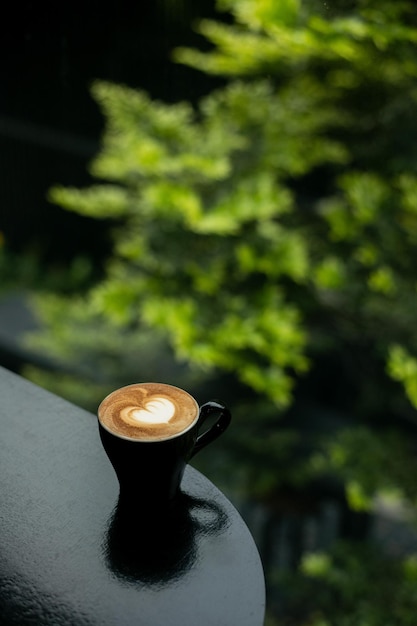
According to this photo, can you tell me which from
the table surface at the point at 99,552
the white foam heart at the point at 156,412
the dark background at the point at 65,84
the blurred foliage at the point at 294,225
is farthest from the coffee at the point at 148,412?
the dark background at the point at 65,84

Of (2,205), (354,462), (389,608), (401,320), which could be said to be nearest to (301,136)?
(401,320)

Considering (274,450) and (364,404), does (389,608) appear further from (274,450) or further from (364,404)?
(364,404)

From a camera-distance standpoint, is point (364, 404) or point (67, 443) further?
point (364, 404)

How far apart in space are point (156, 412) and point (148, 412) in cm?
1

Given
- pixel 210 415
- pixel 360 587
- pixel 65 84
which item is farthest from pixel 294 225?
pixel 210 415

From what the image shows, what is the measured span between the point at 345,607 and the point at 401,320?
1297mm

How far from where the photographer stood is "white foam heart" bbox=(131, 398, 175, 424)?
2.65 ft

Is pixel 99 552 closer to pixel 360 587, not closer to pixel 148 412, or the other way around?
pixel 148 412

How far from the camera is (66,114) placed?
448 centimetres

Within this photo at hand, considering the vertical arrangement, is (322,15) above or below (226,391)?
above

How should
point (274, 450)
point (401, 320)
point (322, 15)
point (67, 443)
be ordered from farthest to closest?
point (274, 450) → point (401, 320) → point (322, 15) → point (67, 443)

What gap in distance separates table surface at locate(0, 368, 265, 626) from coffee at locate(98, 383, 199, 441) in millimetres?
103

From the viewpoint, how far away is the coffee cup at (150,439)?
75 cm

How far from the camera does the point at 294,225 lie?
10.1 ft
